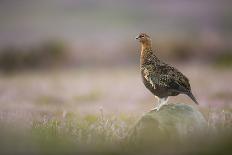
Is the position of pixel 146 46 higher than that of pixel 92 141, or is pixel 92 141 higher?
pixel 146 46

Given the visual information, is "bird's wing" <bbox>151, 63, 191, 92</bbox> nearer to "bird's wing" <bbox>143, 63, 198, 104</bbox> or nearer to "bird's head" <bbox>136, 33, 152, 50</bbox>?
"bird's wing" <bbox>143, 63, 198, 104</bbox>

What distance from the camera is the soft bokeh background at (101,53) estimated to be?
67.7ft

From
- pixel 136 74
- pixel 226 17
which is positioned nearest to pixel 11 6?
pixel 226 17

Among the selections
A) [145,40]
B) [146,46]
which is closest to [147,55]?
[146,46]

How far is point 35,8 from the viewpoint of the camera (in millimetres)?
55375

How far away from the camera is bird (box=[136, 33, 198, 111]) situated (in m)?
12.4

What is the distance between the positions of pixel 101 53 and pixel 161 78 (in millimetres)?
21522

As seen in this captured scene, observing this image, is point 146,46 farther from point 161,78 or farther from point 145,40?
point 161,78

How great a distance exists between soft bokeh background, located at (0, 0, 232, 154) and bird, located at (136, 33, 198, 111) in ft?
4.18

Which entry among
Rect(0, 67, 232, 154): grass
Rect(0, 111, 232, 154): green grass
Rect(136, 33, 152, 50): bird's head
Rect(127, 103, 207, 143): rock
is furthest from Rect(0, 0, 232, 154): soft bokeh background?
Rect(136, 33, 152, 50): bird's head

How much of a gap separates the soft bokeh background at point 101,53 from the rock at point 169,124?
1.39 m

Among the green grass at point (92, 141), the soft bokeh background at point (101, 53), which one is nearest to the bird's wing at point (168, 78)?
the green grass at point (92, 141)

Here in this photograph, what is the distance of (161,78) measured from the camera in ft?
41.1

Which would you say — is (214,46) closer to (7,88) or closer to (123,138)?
(7,88)
